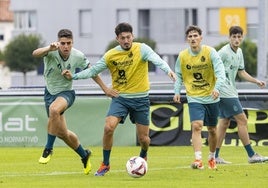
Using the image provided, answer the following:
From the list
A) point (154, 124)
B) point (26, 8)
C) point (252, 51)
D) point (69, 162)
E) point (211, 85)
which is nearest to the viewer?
point (211, 85)

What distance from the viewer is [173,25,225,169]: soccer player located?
1817 centimetres

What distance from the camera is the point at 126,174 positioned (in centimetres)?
1748

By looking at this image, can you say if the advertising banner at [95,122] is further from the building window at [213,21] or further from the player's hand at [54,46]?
the building window at [213,21]

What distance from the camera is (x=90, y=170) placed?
17844mm

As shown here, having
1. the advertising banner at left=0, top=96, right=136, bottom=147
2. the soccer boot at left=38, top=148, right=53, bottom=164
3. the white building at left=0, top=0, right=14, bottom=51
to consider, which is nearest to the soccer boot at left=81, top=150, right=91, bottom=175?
the soccer boot at left=38, top=148, right=53, bottom=164

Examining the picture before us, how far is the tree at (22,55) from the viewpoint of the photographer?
3414 inches

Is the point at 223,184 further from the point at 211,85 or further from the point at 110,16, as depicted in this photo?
the point at 110,16

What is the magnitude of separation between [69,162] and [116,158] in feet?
4.25

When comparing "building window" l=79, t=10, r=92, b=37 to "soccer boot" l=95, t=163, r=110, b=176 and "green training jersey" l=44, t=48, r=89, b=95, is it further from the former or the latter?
"soccer boot" l=95, t=163, r=110, b=176

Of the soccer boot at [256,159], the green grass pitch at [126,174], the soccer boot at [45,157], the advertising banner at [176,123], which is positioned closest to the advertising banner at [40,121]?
the advertising banner at [176,123]

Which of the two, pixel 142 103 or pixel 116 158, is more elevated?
pixel 142 103

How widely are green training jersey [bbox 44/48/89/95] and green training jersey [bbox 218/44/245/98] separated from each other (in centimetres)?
287

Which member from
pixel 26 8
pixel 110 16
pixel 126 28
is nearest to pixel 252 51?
pixel 110 16

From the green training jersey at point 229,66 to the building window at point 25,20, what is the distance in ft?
251
